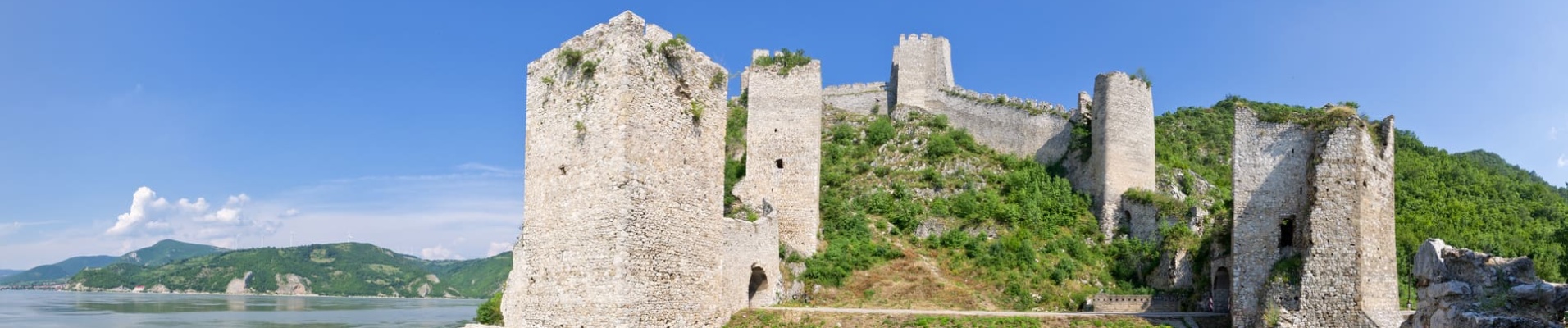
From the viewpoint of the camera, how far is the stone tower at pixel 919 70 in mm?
45000

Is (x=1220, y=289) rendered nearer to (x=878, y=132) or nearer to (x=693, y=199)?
(x=693, y=199)

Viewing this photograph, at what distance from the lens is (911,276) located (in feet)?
93.1

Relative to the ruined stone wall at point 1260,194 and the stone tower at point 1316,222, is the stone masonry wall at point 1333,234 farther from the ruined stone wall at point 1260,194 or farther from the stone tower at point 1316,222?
the ruined stone wall at point 1260,194

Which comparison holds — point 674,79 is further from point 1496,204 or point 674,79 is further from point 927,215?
point 1496,204

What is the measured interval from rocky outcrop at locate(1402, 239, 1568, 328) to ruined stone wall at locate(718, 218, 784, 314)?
11.6 metres

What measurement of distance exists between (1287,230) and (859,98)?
91.5 feet

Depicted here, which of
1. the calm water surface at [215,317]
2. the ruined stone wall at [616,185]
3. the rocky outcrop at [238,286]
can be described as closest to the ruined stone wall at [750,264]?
the ruined stone wall at [616,185]

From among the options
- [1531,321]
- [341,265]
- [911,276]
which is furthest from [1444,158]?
[341,265]

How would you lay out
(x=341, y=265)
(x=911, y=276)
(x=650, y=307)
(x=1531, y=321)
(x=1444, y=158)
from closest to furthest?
(x=1531, y=321) → (x=650, y=307) → (x=911, y=276) → (x=1444, y=158) → (x=341, y=265)

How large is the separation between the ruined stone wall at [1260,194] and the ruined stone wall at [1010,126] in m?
17.4

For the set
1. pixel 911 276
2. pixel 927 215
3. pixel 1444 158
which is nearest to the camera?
pixel 911 276

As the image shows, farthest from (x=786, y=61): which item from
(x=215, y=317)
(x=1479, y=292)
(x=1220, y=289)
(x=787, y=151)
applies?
(x=215, y=317)

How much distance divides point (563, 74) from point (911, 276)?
1529 cm

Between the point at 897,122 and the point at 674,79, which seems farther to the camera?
the point at 897,122
